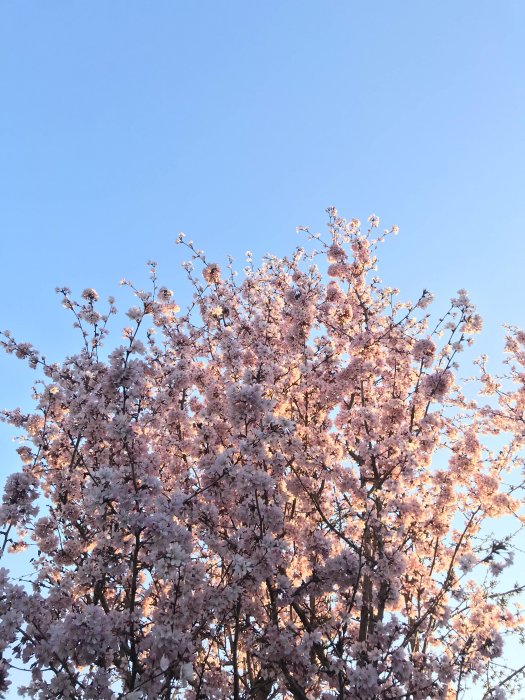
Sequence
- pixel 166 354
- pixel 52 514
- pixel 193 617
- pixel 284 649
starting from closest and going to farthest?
pixel 193 617, pixel 284 649, pixel 52 514, pixel 166 354

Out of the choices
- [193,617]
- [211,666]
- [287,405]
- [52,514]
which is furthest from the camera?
[287,405]

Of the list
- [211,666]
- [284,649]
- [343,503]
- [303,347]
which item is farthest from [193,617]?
[303,347]

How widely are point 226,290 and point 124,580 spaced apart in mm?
7957

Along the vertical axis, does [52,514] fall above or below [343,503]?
below

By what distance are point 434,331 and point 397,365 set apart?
51.3 inches

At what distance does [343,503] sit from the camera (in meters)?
9.80

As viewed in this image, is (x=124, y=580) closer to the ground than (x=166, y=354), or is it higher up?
closer to the ground

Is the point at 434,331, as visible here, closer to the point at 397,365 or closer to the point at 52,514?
the point at 397,365

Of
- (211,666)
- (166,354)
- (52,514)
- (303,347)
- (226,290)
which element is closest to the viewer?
(211,666)

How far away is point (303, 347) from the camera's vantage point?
1127cm

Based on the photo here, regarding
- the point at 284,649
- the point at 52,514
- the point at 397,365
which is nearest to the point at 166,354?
the point at 52,514

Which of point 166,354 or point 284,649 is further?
point 166,354

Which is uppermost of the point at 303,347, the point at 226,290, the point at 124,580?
the point at 226,290

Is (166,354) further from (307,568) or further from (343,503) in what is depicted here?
(307,568)
